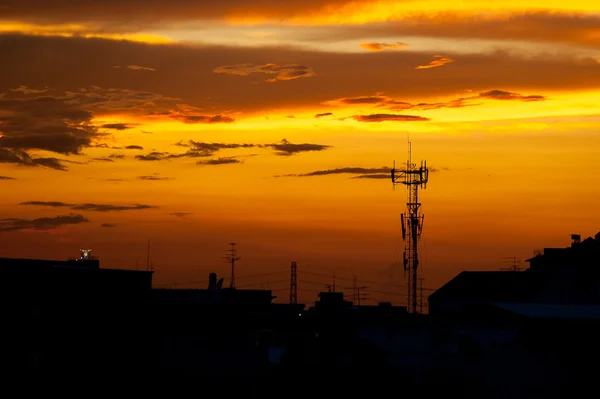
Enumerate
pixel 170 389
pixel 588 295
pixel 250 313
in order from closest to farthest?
pixel 170 389 < pixel 588 295 < pixel 250 313

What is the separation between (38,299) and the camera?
53.8 m

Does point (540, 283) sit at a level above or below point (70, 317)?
above

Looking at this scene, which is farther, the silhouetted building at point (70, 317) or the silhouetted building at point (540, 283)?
the silhouetted building at point (540, 283)

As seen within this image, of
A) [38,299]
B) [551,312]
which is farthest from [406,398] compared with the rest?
[38,299]

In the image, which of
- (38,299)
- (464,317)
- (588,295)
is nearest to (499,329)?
(464,317)

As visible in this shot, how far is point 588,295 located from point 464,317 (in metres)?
12.0

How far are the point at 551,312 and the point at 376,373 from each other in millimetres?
15776

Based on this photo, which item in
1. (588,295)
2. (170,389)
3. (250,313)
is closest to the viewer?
(170,389)

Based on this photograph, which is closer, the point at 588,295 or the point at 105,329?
the point at 105,329

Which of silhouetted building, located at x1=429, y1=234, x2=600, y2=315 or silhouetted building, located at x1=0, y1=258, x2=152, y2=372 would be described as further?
silhouetted building, located at x1=429, y1=234, x2=600, y2=315

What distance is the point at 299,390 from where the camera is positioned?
39.2m

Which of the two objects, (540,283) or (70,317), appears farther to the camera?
(540,283)

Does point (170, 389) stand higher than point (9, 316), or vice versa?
point (9, 316)

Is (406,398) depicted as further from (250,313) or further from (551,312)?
(250,313)
